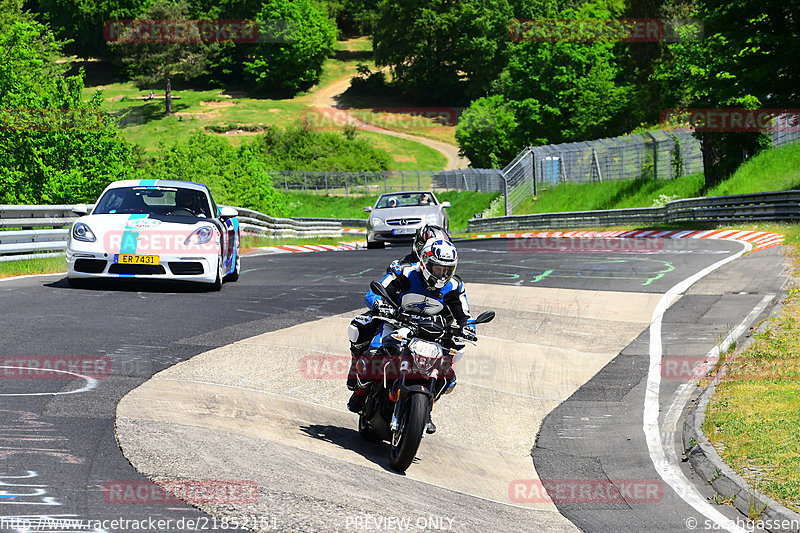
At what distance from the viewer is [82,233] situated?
14289 mm

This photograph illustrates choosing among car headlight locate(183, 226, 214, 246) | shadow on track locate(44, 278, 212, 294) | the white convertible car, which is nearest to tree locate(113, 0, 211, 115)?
shadow on track locate(44, 278, 212, 294)

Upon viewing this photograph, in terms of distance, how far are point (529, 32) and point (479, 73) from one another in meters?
46.5

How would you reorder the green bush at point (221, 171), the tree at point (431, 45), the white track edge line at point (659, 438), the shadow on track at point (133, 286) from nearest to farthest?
the white track edge line at point (659, 438) → the shadow on track at point (133, 286) → the green bush at point (221, 171) → the tree at point (431, 45)

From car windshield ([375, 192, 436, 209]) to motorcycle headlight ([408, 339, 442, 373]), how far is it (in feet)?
65.1

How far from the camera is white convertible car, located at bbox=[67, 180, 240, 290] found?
14211mm

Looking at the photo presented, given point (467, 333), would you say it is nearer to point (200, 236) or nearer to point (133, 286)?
point (200, 236)

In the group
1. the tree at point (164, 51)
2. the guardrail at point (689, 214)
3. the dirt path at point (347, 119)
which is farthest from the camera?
the tree at point (164, 51)

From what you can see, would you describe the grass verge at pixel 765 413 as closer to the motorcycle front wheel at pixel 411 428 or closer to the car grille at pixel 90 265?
the motorcycle front wheel at pixel 411 428

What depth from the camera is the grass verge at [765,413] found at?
721 centimetres

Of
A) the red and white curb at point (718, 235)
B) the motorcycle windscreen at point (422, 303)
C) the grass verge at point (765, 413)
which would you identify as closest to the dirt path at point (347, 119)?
the red and white curb at point (718, 235)

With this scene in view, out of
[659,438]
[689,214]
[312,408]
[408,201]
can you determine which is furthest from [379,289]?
[689,214]

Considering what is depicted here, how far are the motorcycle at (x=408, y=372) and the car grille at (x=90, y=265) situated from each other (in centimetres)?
772

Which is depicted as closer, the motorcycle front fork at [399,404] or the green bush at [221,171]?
the motorcycle front fork at [399,404]

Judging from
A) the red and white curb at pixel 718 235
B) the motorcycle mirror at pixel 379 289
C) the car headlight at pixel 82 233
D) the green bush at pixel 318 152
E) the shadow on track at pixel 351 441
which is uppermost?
the motorcycle mirror at pixel 379 289
